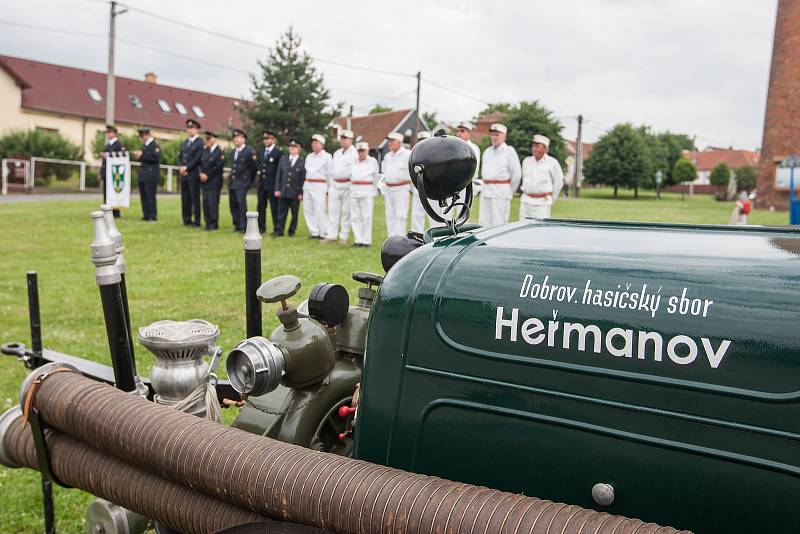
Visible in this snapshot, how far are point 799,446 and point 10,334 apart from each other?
6.37m

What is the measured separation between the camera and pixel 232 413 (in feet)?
14.2

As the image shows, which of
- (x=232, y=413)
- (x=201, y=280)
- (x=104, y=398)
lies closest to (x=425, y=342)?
(x=104, y=398)

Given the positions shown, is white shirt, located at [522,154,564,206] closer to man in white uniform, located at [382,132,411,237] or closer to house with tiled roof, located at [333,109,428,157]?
man in white uniform, located at [382,132,411,237]

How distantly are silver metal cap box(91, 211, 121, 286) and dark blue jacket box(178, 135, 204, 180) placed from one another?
13.6 metres

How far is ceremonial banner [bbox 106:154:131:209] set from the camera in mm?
16062

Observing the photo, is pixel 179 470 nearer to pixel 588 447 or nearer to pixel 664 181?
pixel 588 447

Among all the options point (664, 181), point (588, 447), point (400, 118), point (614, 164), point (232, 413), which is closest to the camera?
point (588, 447)

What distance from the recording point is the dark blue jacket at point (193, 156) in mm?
15891

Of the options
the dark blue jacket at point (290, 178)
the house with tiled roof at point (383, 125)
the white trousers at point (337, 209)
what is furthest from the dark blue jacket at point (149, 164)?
the house with tiled roof at point (383, 125)

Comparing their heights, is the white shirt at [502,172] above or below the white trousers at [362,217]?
above

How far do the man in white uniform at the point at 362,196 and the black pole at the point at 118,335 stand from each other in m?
9.71

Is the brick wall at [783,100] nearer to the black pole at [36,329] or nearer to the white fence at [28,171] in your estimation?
the white fence at [28,171]

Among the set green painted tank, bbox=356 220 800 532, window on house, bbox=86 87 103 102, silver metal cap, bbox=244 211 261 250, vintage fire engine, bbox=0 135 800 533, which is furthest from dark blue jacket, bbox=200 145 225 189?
window on house, bbox=86 87 103 102

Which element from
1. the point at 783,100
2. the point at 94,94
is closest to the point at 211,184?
the point at 783,100
